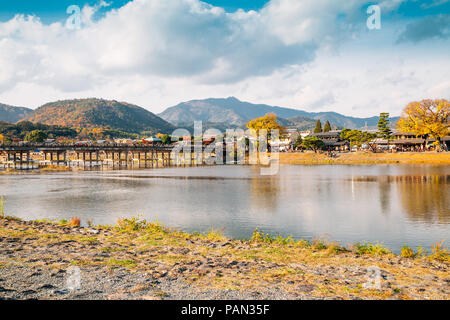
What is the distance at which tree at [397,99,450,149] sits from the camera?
75.3m

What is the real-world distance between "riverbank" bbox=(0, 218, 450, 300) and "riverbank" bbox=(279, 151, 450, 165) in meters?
64.3

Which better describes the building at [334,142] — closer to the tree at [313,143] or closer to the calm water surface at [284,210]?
the tree at [313,143]

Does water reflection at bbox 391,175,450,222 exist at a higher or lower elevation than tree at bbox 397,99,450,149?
lower

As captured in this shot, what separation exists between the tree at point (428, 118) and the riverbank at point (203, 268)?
7693cm

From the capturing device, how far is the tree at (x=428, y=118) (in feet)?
247

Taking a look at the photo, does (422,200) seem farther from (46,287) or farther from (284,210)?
(46,287)

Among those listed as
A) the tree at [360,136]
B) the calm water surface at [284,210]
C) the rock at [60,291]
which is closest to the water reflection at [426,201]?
the calm water surface at [284,210]

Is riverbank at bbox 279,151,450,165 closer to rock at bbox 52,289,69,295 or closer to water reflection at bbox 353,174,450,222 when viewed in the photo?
water reflection at bbox 353,174,450,222

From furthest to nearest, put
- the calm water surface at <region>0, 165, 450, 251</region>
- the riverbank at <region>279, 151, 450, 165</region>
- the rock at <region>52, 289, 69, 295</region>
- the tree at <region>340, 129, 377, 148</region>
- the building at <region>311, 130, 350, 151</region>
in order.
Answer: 1. the building at <region>311, 130, 350, 151</region>
2. the tree at <region>340, 129, 377, 148</region>
3. the riverbank at <region>279, 151, 450, 165</region>
4. the calm water surface at <region>0, 165, 450, 251</region>
5. the rock at <region>52, 289, 69, 295</region>

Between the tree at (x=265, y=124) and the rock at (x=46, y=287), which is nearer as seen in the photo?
the rock at (x=46, y=287)

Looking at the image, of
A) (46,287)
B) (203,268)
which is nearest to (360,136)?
(203,268)

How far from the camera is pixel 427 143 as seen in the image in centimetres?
8975

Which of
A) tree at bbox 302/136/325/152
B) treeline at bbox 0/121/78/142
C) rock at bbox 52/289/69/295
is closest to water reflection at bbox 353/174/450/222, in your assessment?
rock at bbox 52/289/69/295

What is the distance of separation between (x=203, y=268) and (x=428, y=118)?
8537cm
